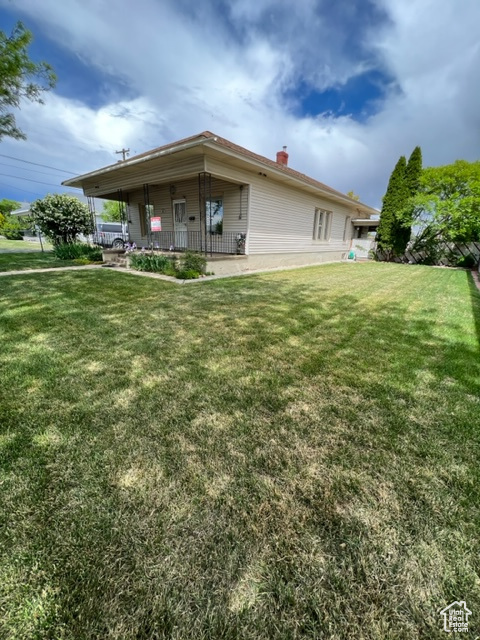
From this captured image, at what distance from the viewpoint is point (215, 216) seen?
36.2 feet

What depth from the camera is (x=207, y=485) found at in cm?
149

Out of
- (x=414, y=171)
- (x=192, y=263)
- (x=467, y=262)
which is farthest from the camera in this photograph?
(x=414, y=171)

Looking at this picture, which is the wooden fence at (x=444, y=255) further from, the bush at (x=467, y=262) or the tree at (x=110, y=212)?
the tree at (x=110, y=212)

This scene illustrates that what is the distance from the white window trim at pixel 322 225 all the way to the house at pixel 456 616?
1507cm

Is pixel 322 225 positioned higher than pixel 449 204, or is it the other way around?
pixel 449 204

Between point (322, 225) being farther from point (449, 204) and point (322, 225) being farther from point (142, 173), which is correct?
point (142, 173)

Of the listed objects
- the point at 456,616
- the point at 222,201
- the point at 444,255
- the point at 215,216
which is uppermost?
the point at 222,201

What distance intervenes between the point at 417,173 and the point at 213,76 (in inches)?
522

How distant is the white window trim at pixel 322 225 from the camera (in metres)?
14.7

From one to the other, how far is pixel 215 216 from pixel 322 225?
7334mm

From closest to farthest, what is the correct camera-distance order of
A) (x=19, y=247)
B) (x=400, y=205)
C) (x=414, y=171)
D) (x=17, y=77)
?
(x=17, y=77)
(x=414, y=171)
(x=400, y=205)
(x=19, y=247)

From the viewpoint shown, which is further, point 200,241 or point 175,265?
point 200,241

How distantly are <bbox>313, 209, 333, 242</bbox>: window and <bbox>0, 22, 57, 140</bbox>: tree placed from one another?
12.3 meters

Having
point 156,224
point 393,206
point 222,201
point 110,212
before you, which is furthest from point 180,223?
point 110,212
